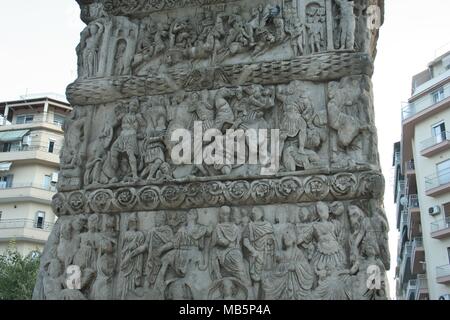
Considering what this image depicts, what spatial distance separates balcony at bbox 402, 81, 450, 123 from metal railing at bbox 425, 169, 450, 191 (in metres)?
2.97

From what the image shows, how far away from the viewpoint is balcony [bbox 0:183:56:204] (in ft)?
82.3

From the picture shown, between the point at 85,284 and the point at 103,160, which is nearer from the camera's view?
the point at 85,284

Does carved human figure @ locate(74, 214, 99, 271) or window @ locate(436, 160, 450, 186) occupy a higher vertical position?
window @ locate(436, 160, 450, 186)

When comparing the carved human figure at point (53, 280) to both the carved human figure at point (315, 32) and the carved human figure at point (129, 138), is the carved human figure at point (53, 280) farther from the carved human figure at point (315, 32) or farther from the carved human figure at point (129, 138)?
the carved human figure at point (315, 32)

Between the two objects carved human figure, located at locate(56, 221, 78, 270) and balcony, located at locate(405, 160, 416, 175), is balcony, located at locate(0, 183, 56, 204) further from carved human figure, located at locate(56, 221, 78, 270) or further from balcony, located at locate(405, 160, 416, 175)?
carved human figure, located at locate(56, 221, 78, 270)

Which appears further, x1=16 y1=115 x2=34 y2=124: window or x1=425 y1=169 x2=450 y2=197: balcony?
x1=16 y1=115 x2=34 y2=124: window

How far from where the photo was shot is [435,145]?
23.2 m

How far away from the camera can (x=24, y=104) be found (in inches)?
1158

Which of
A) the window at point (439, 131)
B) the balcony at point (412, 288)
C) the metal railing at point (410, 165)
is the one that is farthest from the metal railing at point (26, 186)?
the balcony at point (412, 288)

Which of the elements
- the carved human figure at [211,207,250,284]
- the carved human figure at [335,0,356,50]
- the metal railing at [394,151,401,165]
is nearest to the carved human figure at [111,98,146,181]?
the carved human figure at [211,207,250,284]

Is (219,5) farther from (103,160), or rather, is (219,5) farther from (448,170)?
(448,170)

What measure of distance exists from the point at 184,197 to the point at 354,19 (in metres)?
3.23
